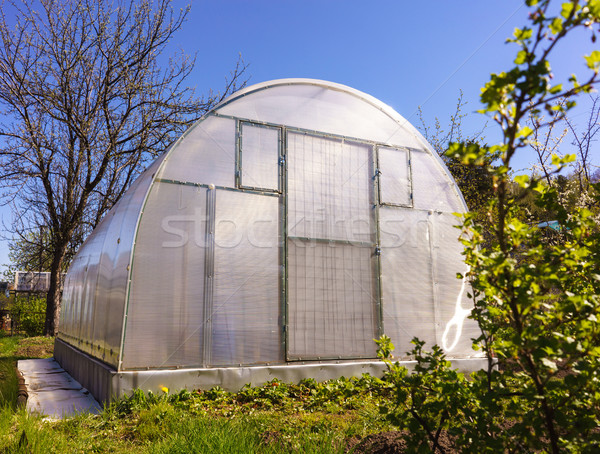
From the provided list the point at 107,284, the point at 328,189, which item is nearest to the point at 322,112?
the point at 328,189

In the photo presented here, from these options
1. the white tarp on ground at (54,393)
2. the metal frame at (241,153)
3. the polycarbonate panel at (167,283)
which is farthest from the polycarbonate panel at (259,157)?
the white tarp on ground at (54,393)

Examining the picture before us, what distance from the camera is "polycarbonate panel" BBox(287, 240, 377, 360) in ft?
19.7

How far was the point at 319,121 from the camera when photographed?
689cm

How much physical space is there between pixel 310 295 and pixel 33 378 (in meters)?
4.97

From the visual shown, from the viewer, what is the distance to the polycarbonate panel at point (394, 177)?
23.0 ft

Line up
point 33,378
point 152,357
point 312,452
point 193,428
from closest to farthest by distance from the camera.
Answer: point 312,452, point 193,428, point 152,357, point 33,378

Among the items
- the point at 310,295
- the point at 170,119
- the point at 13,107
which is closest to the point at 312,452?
the point at 310,295

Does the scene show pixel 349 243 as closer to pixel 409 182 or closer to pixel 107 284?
pixel 409 182

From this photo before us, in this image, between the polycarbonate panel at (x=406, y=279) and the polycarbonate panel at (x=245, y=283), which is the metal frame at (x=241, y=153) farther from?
the polycarbonate panel at (x=406, y=279)

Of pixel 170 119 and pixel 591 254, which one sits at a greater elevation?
pixel 170 119

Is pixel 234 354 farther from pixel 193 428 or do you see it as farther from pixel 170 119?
pixel 170 119

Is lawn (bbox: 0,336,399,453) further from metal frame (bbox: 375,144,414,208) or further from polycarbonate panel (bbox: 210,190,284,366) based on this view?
metal frame (bbox: 375,144,414,208)

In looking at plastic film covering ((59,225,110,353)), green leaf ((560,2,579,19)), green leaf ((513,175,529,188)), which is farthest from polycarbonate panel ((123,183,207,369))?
green leaf ((560,2,579,19))

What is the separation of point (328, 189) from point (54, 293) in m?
11.4
